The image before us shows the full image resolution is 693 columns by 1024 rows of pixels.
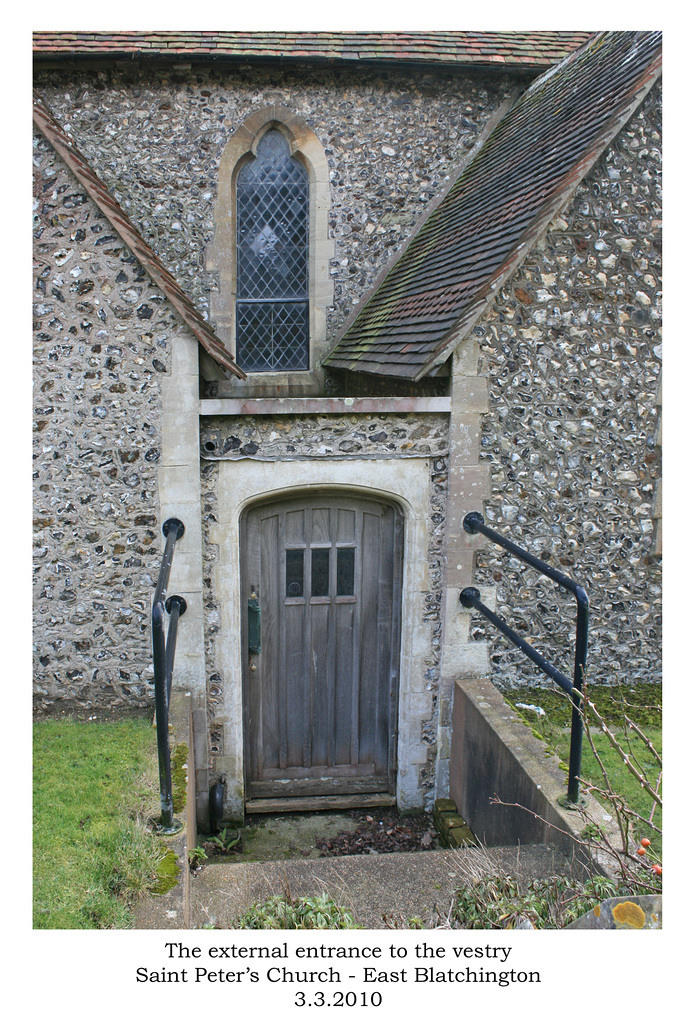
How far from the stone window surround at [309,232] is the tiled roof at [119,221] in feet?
6.67

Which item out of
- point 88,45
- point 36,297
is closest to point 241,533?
point 36,297

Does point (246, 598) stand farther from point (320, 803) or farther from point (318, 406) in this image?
point (320, 803)

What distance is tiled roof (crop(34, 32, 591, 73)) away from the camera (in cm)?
573

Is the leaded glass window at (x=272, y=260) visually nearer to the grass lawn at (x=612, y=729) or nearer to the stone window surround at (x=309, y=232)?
the stone window surround at (x=309, y=232)

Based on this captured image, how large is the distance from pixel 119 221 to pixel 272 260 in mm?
2646

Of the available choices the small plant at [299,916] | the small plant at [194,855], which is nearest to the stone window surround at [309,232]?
the small plant at [194,855]

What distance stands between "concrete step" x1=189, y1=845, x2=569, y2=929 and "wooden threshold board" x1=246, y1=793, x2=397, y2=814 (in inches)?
61.0

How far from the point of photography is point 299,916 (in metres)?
2.85

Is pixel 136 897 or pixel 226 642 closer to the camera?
pixel 136 897

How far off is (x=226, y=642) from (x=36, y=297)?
2.72 m

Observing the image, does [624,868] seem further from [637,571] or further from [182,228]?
[182,228]

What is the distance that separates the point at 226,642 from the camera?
4871 mm

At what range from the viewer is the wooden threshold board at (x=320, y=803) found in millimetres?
5277

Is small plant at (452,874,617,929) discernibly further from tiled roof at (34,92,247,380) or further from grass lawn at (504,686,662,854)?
tiled roof at (34,92,247,380)
